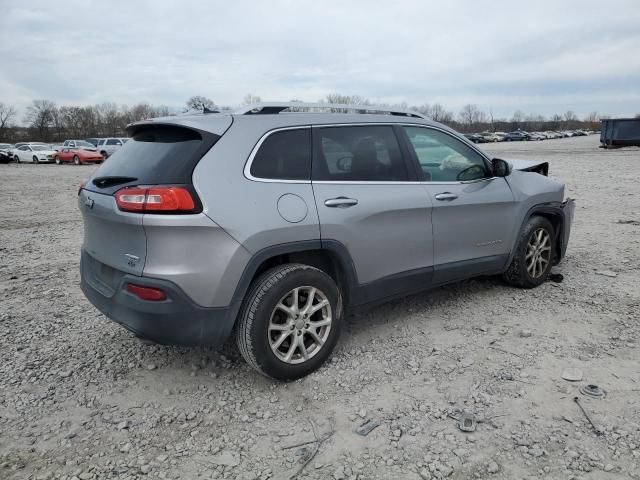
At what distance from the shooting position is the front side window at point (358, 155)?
3.46m

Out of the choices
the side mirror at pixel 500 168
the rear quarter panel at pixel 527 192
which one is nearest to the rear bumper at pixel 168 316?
the side mirror at pixel 500 168

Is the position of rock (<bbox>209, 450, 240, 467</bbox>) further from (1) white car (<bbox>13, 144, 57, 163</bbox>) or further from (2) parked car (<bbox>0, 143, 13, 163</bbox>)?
(2) parked car (<bbox>0, 143, 13, 163</bbox>)

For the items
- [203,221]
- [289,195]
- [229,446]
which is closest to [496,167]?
[289,195]

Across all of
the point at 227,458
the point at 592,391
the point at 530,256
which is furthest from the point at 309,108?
the point at 530,256

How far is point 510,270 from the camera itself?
15.9ft

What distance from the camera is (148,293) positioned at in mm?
2867

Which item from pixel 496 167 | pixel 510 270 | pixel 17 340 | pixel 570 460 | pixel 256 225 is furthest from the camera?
pixel 510 270

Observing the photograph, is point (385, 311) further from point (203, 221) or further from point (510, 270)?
point (203, 221)

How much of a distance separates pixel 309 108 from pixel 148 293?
5.65ft

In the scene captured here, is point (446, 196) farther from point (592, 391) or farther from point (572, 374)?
point (592, 391)

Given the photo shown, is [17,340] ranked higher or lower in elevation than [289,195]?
lower

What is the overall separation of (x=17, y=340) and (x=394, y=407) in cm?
308

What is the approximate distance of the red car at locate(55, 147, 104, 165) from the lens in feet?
105

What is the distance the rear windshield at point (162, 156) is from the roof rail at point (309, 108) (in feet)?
1.36
